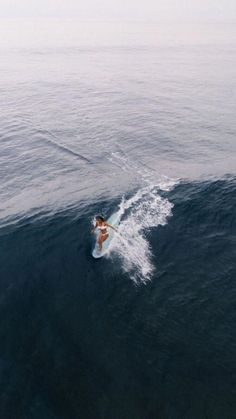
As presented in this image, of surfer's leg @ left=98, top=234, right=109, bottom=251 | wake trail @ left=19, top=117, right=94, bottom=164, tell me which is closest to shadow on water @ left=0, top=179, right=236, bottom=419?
surfer's leg @ left=98, top=234, right=109, bottom=251

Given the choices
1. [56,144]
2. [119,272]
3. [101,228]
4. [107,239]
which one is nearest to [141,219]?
[107,239]

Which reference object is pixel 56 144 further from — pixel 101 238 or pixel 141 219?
pixel 101 238

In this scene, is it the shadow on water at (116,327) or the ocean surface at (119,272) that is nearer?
the shadow on water at (116,327)

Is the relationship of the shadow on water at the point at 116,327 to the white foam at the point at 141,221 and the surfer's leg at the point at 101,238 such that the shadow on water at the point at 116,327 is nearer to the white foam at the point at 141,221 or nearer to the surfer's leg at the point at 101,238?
the white foam at the point at 141,221

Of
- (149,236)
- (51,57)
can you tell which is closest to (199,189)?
(149,236)

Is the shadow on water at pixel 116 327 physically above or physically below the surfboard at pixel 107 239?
below

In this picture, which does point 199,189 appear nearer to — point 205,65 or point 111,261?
point 111,261

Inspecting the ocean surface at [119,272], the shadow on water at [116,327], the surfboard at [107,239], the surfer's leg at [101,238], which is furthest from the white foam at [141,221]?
the surfer's leg at [101,238]

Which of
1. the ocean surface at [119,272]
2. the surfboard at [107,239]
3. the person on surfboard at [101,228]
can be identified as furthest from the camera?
the person on surfboard at [101,228]

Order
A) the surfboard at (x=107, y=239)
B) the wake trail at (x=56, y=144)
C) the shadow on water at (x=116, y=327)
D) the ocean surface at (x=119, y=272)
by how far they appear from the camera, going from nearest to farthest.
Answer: the shadow on water at (x=116, y=327)
the ocean surface at (x=119, y=272)
the surfboard at (x=107, y=239)
the wake trail at (x=56, y=144)
